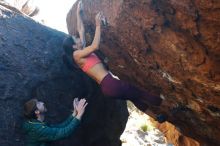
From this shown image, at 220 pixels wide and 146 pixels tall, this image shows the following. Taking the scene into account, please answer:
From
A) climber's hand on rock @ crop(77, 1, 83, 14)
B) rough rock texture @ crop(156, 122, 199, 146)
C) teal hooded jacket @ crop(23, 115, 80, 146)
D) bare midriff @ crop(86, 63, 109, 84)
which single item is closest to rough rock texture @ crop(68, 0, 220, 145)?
climber's hand on rock @ crop(77, 1, 83, 14)

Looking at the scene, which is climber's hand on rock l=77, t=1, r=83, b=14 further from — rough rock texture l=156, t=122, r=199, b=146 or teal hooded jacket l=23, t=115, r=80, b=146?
rough rock texture l=156, t=122, r=199, b=146

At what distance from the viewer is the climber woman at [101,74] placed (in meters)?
6.54

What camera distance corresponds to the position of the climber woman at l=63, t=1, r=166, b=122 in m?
6.54

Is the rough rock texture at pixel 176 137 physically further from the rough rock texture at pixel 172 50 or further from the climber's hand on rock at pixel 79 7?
the climber's hand on rock at pixel 79 7

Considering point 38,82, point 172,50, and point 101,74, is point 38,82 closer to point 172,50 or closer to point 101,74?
point 101,74

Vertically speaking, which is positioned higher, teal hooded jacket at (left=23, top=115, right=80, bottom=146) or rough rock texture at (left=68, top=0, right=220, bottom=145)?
rough rock texture at (left=68, top=0, right=220, bottom=145)

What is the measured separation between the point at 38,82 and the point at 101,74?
1482 millimetres

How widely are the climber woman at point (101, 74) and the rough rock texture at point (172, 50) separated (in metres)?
0.43

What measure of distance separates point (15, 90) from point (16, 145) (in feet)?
3.78

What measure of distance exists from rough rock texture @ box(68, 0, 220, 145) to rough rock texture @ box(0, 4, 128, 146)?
43.7 inches

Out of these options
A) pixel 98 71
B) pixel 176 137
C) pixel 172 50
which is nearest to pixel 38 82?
pixel 98 71

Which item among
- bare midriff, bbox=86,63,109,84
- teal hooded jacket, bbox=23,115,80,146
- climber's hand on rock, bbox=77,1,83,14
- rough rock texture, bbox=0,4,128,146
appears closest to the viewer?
teal hooded jacket, bbox=23,115,80,146

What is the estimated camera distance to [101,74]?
677cm

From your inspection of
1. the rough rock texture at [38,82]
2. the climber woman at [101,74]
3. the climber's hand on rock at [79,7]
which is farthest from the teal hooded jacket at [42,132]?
the climber's hand on rock at [79,7]
